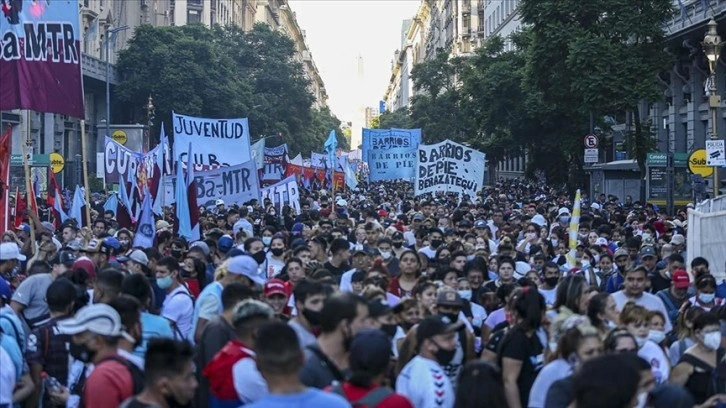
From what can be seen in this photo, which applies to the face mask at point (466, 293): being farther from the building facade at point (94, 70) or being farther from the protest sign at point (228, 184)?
the building facade at point (94, 70)

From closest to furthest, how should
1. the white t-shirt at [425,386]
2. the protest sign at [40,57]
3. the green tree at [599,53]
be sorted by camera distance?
the white t-shirt at [425,386] < the protest sign at [40,57] < the green tree at [599,53]

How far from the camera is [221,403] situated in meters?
6.73

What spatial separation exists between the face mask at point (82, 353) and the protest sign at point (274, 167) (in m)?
33.2

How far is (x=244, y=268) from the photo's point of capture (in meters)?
8.66

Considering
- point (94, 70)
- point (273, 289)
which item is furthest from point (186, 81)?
point (273, 289)

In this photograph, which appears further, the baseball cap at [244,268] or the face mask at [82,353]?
the baseball cap at [244,268]

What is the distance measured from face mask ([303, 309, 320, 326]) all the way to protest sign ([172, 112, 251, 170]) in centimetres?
1790

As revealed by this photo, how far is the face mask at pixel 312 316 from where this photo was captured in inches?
293

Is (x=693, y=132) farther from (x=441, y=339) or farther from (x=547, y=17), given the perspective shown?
(x=441, y=339)

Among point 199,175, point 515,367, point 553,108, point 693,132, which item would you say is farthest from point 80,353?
point 693,132

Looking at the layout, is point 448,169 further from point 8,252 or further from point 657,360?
point 657,360

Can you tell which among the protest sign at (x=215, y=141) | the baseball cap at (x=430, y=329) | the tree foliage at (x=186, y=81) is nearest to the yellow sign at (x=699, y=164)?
the protest sign at (x=215, y=141)

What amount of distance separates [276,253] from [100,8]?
57.4 m

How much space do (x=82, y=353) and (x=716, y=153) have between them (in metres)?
18.7
